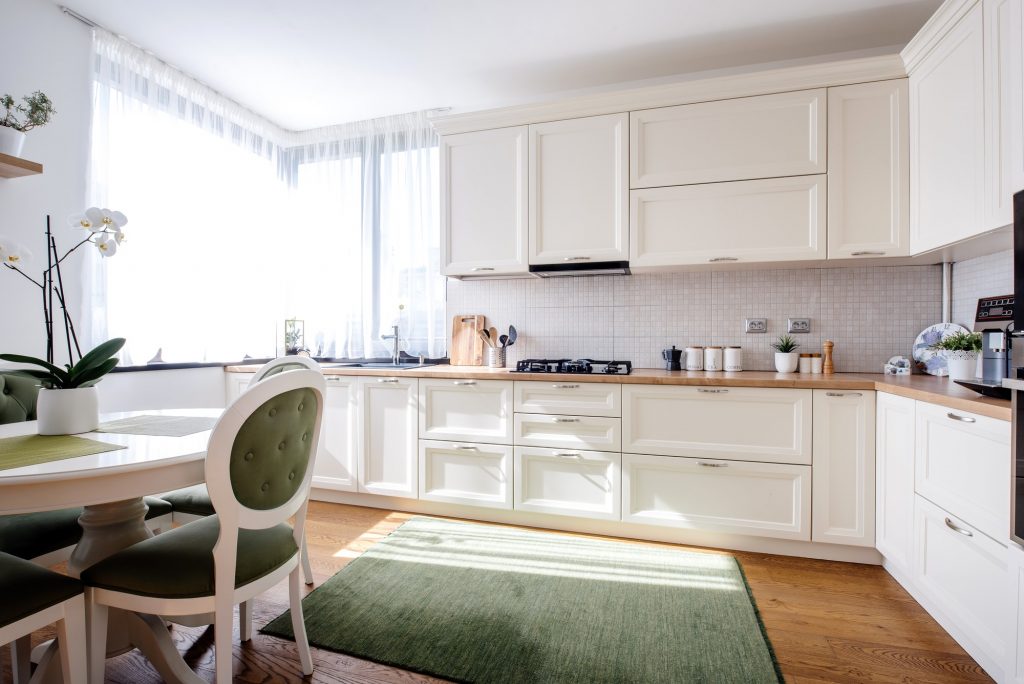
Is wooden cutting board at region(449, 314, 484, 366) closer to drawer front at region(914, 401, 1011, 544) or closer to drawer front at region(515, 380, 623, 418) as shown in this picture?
drawer front at region(515, 380, 623, 418)

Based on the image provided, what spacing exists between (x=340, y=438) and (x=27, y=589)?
1942 mm

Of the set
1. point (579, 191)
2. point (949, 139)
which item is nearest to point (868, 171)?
A: point (949, 139)

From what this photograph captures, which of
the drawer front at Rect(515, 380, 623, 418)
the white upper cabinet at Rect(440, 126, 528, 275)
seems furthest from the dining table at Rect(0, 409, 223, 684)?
the white upper cabinet at Rect(440, 126, 528, 275)

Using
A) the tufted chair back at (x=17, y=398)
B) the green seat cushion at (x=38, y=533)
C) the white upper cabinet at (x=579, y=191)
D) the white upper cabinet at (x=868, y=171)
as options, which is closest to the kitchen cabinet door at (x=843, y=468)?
the white upper cabinet at (x=868, y=171)

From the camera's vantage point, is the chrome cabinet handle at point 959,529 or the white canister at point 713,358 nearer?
the chrome cabinet handle at point 959,529

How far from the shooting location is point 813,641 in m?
1.71

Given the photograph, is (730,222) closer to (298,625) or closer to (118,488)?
(298,625)

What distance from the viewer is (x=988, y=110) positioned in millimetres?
1741

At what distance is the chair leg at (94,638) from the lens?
1221 millimetres

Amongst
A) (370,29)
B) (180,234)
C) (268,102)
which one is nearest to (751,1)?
(370,29)

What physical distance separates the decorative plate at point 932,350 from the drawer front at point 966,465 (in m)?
0.82

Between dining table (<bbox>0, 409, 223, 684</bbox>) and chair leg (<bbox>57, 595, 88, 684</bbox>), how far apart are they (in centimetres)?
26

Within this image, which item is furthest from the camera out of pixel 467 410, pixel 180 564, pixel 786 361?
pixel 467 410

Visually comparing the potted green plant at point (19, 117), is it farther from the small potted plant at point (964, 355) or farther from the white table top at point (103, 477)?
the small potted plant at point (964, 355)
